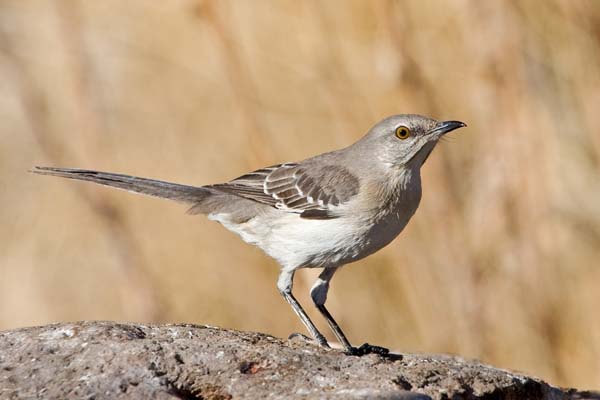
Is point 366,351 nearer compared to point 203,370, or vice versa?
point 203,370

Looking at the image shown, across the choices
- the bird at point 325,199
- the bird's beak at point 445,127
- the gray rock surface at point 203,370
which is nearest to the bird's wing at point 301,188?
the bird at point 325,199

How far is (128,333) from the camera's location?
198 inches

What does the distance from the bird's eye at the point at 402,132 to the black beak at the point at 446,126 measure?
0.58ft

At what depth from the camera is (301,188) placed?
669cm

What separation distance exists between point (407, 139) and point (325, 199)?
0.66 m

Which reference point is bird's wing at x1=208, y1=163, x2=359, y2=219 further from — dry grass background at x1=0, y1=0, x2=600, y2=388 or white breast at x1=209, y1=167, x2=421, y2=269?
dry grass background at x1=0, y1=0, x2=600, y2=388

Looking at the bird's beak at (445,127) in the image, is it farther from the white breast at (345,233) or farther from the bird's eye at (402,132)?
the white breast at (345,233)

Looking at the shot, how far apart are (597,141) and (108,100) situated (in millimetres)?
5399

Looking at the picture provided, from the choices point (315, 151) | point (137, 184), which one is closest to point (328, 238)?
point (137, 184)

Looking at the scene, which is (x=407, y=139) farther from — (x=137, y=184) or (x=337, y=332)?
(x=137, y=184)

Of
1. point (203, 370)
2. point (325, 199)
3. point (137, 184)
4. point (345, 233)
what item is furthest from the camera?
point (137, 184)

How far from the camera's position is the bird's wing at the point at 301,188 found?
250 inches

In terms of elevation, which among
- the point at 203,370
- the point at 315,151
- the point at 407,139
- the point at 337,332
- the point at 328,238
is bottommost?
the point at 203,370

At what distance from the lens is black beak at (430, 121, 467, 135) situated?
20.5 ft
